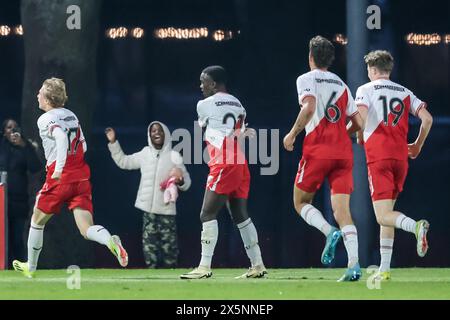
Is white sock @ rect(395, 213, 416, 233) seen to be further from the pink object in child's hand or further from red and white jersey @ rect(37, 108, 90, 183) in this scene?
the pink object in child's hand

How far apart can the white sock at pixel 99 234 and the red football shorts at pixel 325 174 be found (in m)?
1.81

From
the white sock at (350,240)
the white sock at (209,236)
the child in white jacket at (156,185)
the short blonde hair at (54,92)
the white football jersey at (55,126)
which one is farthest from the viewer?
the child in white jacket at (156,185)

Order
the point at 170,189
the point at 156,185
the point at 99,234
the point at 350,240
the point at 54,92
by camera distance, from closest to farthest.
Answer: the point at 350,240
the point at 99,234
the point at 54,92
the point at 170,189
the point at 156,185

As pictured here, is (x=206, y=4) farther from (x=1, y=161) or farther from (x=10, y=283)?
(x=10, y=283)

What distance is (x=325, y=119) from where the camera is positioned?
1620cm

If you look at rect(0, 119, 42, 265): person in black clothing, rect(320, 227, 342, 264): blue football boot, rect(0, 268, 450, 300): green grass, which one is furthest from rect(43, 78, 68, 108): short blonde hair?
rect(0, 119, 42, 265): person in black clothing

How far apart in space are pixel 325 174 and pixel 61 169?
2.38 meters

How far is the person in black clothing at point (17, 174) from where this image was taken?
20266 millimetres

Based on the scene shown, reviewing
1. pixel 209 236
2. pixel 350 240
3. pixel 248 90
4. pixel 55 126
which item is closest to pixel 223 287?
pixel 209 236

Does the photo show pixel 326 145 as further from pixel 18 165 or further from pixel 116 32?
pixel 116 32

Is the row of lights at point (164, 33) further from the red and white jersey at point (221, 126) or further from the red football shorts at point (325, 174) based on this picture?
the red football shorts at point (325, 174)

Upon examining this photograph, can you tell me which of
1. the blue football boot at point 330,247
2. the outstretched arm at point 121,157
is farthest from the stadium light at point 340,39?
the blue football boot at point 330,247

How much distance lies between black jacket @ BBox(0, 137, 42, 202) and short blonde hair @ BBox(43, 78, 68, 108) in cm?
357

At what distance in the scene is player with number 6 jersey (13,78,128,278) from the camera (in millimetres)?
16578
